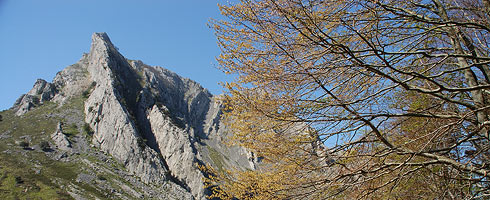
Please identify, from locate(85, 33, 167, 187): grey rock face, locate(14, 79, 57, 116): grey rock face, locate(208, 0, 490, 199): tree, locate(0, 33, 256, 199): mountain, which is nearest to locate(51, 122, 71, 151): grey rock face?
locate(0, 33, 256, 199): mountain

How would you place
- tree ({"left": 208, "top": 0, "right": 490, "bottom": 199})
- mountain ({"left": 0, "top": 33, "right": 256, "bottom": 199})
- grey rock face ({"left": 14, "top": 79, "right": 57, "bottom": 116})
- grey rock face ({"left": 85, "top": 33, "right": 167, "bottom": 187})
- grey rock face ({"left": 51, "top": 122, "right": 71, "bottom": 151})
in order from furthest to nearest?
grey rock face ({"left": 14, "top": 79, "right": 57, "bottom": 116}) → grey rock face ({"left": 85, "top": 33, "right": 167, "bottom": 187}) → grey rock face ({"left": 51, "top": 122, "right": 71, "bottom": 151}) → mountain ({"left": 0, "top": 33, "right": 256, "bottom": 199}) → tree ({"left": 208, "top": 0, "right": 490, "bottom": 199})

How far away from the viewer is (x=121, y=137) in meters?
67.6

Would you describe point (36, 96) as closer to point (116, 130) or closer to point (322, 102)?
point (116, 130)

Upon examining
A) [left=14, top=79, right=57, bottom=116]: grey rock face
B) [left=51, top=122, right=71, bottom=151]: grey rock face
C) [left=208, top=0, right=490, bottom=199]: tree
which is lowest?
[left=208, top=0, right=490, bottom=199]: tree

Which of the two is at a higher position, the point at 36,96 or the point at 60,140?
the point at 36,96

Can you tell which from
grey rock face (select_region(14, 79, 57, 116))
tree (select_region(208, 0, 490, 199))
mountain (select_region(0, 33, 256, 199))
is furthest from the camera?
grey rock face (select_region(14, 79, 57, 116))

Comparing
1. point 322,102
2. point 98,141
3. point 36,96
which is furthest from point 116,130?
point 322,102

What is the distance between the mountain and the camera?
46.4 meters

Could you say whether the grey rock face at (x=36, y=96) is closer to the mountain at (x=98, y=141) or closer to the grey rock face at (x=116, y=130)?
the mountain at (x=98, y=141)

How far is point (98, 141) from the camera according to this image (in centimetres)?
6806

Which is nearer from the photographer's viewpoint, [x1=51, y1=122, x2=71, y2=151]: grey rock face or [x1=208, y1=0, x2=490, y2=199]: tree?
[x1=208, y1=0, x2=490, y2=199]: tree

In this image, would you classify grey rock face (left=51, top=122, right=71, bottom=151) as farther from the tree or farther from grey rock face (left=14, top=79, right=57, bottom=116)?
the tree

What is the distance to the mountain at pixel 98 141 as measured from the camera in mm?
46438

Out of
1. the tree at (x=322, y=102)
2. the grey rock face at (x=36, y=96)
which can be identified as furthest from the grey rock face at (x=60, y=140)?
the tree at (x=322, y=102)
